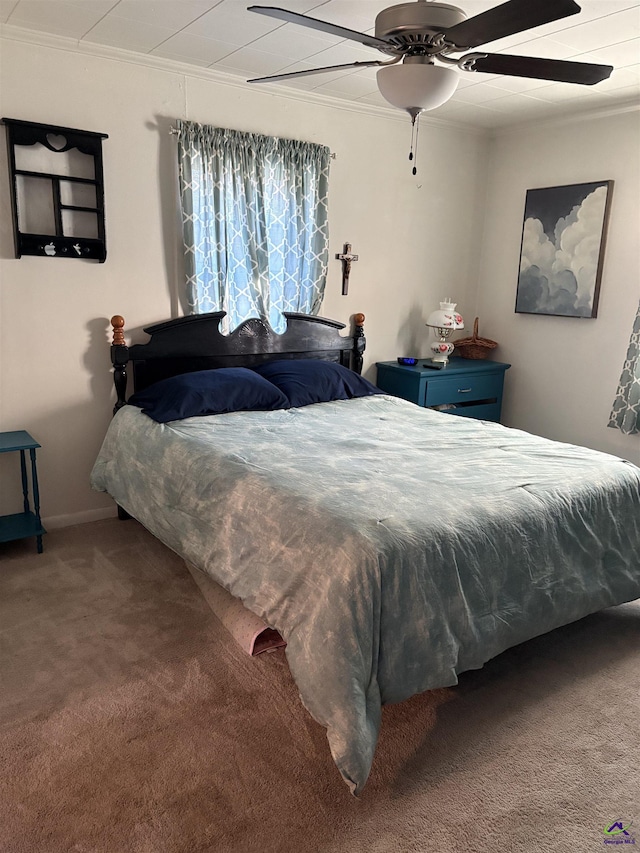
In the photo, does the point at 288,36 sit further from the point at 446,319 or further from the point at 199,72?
the point at 446,319

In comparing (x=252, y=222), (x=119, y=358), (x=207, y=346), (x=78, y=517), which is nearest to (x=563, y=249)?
(x=252, y=222)

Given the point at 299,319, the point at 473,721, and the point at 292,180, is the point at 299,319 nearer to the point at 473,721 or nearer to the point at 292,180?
the point at 292,180

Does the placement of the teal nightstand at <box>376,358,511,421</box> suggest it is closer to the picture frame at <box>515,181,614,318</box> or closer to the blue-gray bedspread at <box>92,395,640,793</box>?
the picture frame at <box>515,181,614,318</box>

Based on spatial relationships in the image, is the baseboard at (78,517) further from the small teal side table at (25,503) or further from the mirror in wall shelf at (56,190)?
the mirror in wall shelf at (56,190)

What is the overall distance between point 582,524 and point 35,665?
6.85ft

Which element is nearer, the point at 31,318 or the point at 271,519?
the point at 271,519

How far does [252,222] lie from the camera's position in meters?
3.87

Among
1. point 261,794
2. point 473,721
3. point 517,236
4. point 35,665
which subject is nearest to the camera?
point 261,794

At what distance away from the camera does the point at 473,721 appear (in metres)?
2.15

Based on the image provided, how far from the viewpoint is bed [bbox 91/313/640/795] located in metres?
1.86

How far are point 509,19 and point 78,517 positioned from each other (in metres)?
3.14

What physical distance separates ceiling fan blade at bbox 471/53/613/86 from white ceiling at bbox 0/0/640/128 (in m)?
0.57

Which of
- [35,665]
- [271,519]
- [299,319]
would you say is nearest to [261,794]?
[271,519]

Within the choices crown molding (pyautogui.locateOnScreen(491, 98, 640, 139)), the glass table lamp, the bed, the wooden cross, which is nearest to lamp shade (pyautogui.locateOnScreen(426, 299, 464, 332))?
the glass table lamp
